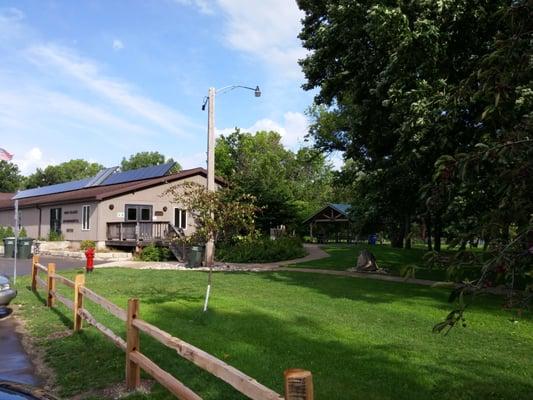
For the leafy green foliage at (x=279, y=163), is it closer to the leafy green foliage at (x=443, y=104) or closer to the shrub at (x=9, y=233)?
the shrub at (x=9, y=233)

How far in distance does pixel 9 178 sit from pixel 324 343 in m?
85.0

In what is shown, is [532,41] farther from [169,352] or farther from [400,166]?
[400,166]

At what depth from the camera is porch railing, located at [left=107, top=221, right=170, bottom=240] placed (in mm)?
28719

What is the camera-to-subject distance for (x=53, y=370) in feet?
23.9

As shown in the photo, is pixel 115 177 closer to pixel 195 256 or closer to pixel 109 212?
pixel 109 212

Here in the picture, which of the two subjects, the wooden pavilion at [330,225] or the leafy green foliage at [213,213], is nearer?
the leafy green foliage at [213,213]

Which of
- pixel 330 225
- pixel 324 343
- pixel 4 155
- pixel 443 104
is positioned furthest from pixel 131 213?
pixel 330 225

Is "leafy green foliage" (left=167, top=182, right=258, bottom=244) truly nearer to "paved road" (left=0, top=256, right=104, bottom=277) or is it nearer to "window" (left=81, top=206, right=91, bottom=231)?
"paved road" (left=0, top=256, right=104, bottom=277)

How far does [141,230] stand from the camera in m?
28.9

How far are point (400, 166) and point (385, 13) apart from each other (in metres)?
5.08

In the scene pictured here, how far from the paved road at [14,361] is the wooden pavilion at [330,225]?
145 feet

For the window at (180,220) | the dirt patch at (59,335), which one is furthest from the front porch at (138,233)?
the dirt patch at (59,335)

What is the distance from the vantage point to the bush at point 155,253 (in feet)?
87.4

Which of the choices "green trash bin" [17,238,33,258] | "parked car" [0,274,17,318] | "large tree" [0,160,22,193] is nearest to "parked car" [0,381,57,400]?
"parked car" [0,274,17,318]
